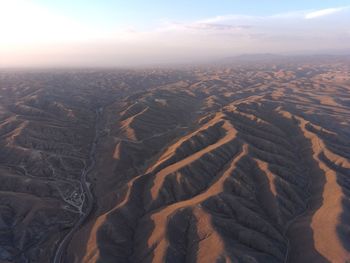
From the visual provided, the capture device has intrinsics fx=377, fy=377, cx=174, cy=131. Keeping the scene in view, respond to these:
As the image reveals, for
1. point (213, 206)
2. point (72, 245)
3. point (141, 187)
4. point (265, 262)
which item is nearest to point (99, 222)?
point (72, 245)

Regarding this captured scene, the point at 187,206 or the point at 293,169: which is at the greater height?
the point at 187,206

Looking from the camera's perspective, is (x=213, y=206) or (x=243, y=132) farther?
(x=243, y=132)

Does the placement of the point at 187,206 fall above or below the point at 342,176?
above

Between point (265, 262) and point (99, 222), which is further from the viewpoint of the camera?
point (99, 222)

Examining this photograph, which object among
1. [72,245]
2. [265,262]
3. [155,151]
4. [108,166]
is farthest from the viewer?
[155,151]

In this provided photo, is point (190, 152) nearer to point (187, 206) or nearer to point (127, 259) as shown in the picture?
point (187, 206)

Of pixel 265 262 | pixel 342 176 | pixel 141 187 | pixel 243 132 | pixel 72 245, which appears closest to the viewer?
pixel 265 262

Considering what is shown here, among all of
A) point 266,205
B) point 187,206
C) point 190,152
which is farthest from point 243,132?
point 187,206

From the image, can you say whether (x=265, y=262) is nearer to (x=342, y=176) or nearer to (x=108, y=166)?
(x=342, y=176)

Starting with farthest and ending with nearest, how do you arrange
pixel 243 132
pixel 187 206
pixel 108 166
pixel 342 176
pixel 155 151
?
pixel 243 132
pixel 155 151
pixel 108 166
pixel 342 176
pixel 187 206
